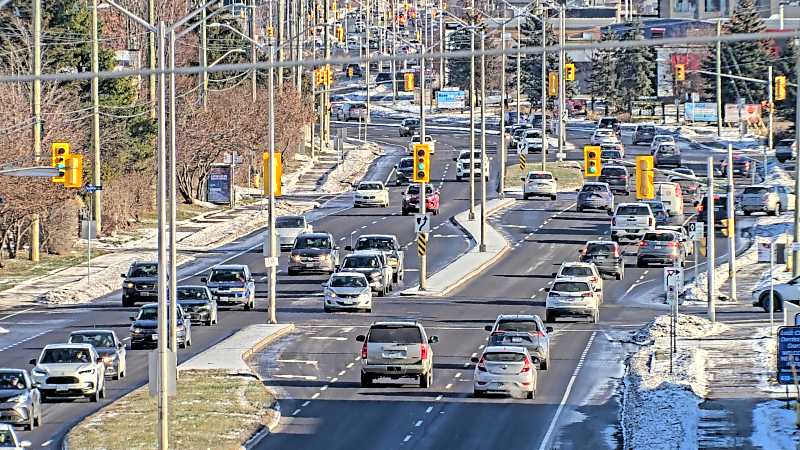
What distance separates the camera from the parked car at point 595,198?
298 ft

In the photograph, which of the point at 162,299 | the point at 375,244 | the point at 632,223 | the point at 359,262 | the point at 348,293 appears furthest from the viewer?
the point at 632,223

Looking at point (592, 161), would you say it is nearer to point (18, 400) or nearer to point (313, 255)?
point (313, 255)

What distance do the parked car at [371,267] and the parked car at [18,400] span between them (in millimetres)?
25131

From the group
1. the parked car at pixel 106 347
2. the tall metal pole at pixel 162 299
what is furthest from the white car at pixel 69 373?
the tall metal pole at pixel 162 299

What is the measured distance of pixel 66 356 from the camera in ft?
136

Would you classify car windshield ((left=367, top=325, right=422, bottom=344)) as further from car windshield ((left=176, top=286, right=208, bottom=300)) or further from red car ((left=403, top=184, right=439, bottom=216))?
red car ((left=403, top=184, right=439, bottom=216))

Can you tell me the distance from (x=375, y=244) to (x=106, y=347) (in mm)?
24159

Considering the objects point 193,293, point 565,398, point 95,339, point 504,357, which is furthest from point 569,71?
point 504,357

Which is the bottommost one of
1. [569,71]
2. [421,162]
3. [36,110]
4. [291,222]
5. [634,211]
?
[291,222]

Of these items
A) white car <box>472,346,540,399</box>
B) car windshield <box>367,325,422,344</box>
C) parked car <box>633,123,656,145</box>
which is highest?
parked car <box>633,123,656,145</box>

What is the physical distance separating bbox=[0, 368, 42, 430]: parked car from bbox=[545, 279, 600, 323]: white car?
71.0 ft

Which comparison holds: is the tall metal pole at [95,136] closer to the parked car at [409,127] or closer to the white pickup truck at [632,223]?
the white pickup truck at [632,223]

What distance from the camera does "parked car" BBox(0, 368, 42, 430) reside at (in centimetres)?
3697

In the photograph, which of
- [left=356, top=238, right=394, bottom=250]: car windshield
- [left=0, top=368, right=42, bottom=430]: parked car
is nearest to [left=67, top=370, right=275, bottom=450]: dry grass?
[left=0, top=368, right=42, bottom=430]: parked car
